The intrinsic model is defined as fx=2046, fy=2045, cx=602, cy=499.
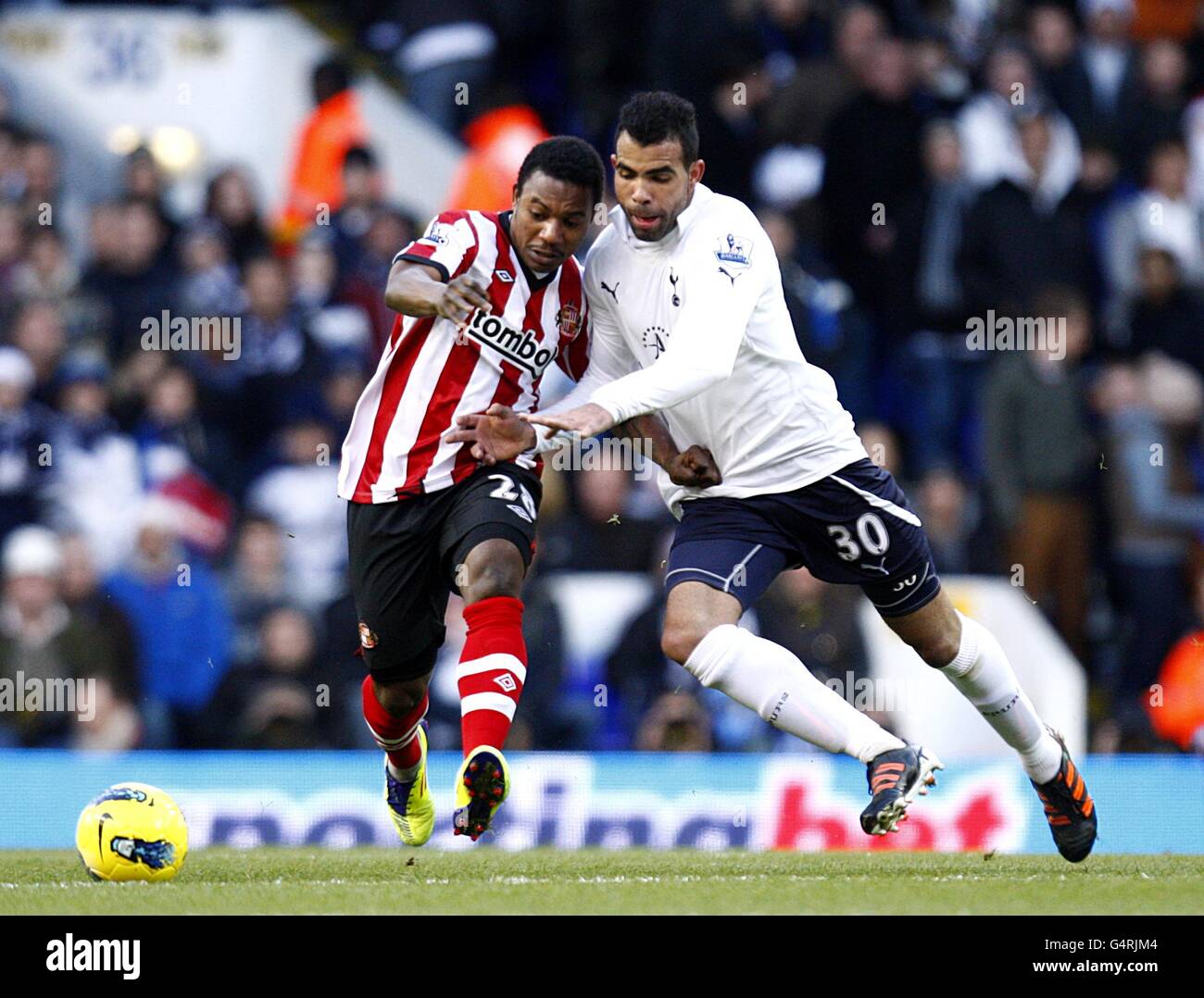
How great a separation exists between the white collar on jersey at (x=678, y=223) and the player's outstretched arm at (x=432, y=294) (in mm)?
513

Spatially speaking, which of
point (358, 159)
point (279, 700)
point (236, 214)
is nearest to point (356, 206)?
point (358, 159)

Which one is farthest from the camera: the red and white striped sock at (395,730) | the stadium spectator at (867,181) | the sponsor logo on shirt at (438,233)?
the stadium spectator at (867,181)

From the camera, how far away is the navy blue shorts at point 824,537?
6.52m

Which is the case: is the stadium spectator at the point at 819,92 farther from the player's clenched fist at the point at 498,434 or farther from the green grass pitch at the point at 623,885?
the player's clenched fist at the point at 498,434

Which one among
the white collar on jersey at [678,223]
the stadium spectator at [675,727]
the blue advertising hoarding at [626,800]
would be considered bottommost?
the blue advertising hoarding at [626,800]

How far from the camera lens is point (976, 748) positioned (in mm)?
10391

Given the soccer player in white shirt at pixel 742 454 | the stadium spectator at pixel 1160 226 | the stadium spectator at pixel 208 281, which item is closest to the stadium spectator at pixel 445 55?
the stadium spectator at pixel 208 281

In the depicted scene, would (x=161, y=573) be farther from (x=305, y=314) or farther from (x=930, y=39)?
(x=930, y=39)

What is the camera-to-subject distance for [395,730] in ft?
24.6

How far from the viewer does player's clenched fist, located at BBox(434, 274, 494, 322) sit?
6.51m

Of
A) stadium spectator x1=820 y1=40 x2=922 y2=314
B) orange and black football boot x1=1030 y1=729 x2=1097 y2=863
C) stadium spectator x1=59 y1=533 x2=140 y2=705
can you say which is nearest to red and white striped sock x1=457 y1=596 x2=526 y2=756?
A: orange and black football boot x1=1030 y1=729 x2=1097 y2=863
